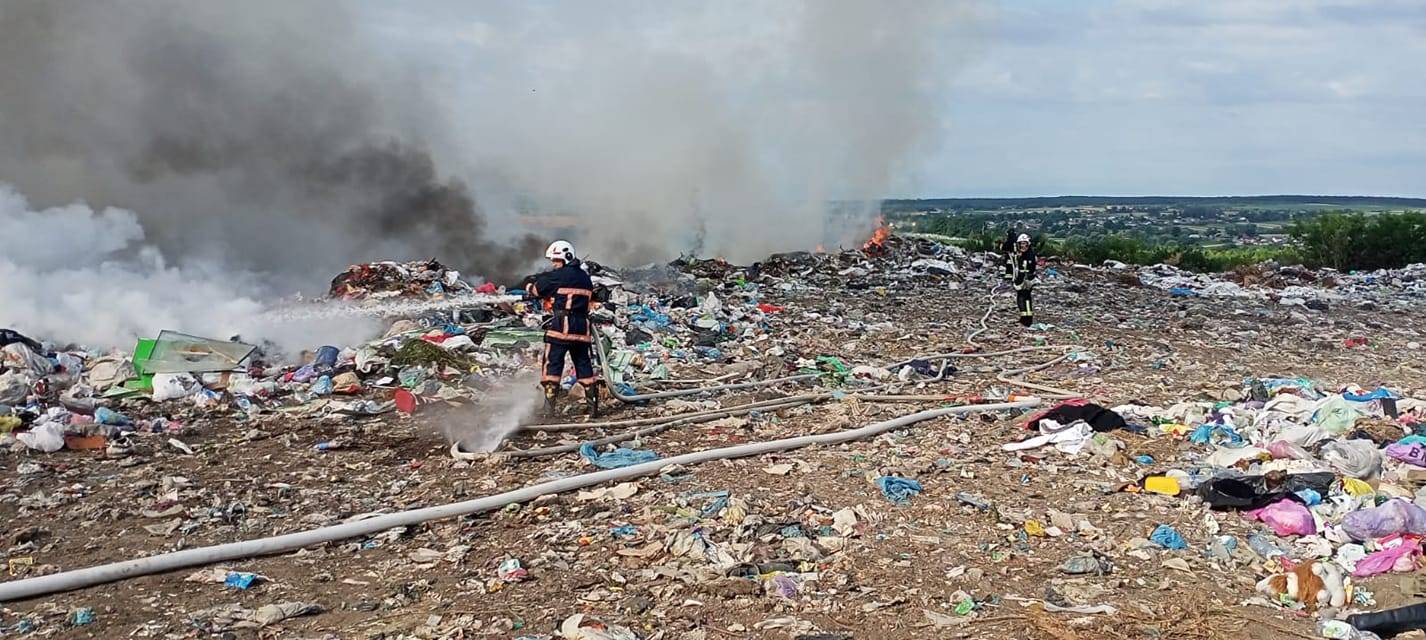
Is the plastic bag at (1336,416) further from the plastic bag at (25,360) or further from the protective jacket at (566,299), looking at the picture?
the plastic bag at (25,360)

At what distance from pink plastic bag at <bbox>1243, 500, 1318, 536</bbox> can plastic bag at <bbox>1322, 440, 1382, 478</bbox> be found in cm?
66

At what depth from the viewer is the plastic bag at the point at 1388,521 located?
169 inches

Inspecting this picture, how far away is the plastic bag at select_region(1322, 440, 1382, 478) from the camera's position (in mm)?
5184

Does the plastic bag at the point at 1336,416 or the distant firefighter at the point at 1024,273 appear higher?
the distant firefighter at the point at 1024,273

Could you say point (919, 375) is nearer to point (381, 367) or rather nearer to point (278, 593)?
point (381, 367)

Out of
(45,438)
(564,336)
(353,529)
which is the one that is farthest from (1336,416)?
(45,438)

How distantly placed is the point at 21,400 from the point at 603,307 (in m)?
5.67

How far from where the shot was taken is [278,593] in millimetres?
3982

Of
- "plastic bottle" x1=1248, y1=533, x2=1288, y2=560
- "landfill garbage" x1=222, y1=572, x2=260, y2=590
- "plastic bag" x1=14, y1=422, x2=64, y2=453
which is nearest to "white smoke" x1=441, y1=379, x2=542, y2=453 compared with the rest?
"landfill garbage" x1=222, y1=572, x2=260, y2=590

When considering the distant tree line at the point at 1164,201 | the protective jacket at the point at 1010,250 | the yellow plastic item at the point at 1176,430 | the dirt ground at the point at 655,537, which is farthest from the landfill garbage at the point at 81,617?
the distant tree line at the point at 1164,201

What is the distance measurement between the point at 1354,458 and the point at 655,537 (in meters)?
3.66

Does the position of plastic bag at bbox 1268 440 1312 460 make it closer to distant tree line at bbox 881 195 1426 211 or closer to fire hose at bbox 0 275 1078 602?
fire hose at bbox 0 275 1078 602

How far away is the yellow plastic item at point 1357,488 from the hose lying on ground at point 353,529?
8.55ft

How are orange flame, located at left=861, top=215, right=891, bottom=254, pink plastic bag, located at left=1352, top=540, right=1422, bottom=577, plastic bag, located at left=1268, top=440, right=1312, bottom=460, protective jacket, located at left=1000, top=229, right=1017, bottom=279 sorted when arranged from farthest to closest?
orange flame, located at left=861, top=215, right=891, bottom=254, protective jacket, located at left=1000, top=229, right=1017, bottom=279, plastic bag, located at left=1268, top=440, right=1312, bottom=460, pink plastic bag, located at left=1352, top=540, right=1422, bottom=577
